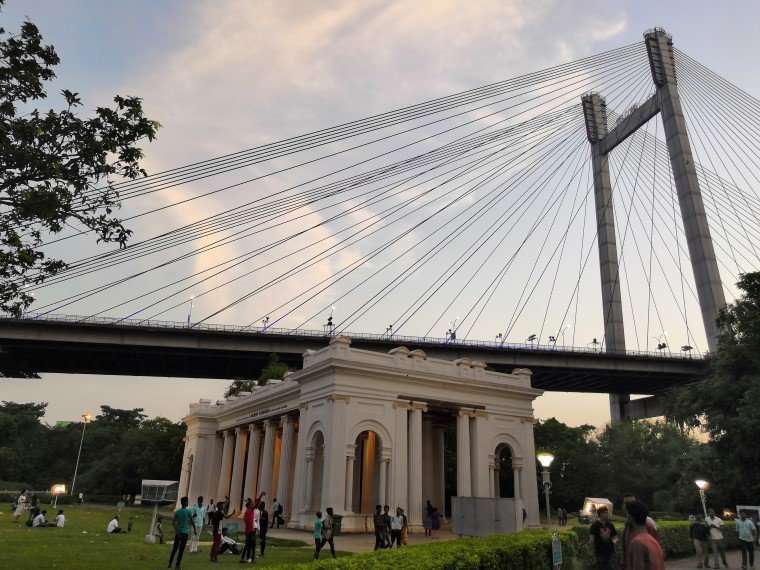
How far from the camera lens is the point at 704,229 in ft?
187

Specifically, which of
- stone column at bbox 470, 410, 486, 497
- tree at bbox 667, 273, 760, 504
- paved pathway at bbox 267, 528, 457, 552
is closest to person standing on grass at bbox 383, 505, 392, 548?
paved pathway at bbox 267, 528, 457, 552

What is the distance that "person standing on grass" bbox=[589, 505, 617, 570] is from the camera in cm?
1073

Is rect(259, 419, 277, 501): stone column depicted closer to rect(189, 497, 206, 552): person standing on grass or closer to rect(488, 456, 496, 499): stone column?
rect(488, 456, 496, 499): stone column

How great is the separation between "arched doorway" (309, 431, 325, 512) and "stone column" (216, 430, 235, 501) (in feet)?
54.2

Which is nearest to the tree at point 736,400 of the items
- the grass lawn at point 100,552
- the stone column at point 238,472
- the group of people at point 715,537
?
the group of people at point 715,537

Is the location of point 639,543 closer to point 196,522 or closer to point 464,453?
point 196,522

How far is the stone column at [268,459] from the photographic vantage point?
39.3m

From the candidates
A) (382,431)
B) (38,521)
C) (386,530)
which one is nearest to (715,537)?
(386,530)

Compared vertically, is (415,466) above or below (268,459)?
below

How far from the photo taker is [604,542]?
423 inches

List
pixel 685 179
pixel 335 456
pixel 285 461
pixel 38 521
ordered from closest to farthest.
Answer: pixel 38 521
pixel 335 456
pixel 285 461
pixel 685 179

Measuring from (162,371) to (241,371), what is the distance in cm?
1011

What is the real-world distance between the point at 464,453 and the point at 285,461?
10.7 metres

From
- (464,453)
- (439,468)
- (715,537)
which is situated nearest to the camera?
(715,537)
